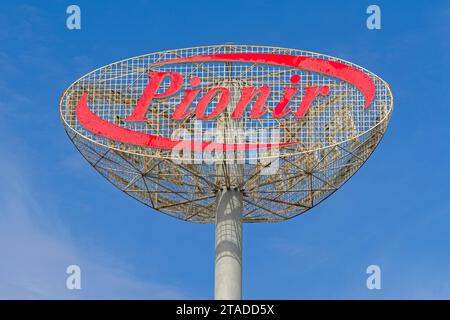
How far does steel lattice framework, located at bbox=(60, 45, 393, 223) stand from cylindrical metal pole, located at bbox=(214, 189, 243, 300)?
1.00 meters

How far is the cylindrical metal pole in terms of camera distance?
73312 millimetres

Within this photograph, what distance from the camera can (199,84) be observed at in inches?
3061

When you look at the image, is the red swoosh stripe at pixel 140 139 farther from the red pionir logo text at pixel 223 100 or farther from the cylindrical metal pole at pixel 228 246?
the cylindrical metal pole at pixel 228 246

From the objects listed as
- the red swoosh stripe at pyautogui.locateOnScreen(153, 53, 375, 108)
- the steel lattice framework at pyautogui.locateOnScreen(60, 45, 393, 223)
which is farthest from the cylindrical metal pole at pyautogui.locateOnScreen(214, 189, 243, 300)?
the red swoosh stripe at pyautogui.locateOnScreen(153, 53, 375, 108)

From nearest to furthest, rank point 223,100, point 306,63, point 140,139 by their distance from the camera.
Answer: point 140,139
point 223,100
point 306,63

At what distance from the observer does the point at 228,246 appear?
2945 inches

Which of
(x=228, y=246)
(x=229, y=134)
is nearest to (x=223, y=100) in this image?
(x=229, y=134)

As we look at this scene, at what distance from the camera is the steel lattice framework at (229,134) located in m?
74.4

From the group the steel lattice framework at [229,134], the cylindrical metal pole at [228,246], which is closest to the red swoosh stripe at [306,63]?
the steel lattice framework at [229,134]

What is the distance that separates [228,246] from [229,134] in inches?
279

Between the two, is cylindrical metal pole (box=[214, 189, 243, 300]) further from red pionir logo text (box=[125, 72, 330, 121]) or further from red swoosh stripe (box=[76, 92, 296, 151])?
red pionir logo text (box=[125, 72, 330, 121])

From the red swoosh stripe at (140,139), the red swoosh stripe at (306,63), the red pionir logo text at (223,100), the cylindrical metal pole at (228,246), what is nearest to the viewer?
the cylindrical metal pole at (228,246)

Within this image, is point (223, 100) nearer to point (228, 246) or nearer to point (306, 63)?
point (306, 63)

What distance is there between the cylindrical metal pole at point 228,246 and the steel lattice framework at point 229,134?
3.29 ft
